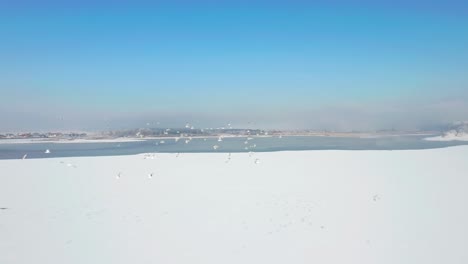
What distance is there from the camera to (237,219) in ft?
30.9

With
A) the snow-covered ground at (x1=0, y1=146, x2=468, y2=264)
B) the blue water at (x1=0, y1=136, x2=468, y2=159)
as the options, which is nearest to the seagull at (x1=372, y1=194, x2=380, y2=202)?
the snow-covered ground at (x1=0, y1=146, x2=468, y2=264)

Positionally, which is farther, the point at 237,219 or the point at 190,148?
the point at 190,148

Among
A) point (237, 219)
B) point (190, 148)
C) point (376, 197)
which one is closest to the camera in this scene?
point (237, 219)

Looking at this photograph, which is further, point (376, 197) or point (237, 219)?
point (376, 197)

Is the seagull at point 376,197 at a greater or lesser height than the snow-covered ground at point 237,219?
greater

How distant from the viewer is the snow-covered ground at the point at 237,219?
711 cm

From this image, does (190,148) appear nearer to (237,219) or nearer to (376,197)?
(376,197)

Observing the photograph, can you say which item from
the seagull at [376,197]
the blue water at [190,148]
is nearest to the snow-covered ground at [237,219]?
the seagull at [376,197]

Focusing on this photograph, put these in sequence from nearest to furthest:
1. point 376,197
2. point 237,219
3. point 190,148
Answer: point 237,219
point 376,197
point 190,148

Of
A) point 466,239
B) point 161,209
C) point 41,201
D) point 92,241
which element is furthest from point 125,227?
point 466,239

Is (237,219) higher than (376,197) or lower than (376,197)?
lower

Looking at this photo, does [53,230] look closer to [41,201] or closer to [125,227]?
[125,227]

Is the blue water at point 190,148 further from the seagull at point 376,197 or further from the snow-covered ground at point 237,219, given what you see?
the seagull at point 376,197

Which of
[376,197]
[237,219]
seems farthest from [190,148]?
[237,219]
